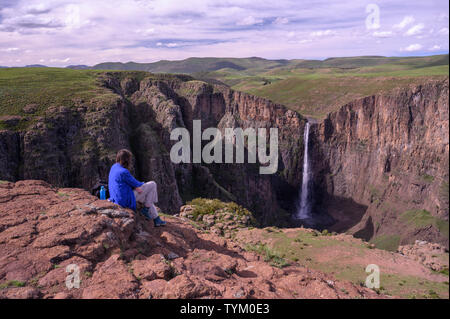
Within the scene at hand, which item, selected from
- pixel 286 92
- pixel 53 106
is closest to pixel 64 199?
pixel 53 106

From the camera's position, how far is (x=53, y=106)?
33719 mm

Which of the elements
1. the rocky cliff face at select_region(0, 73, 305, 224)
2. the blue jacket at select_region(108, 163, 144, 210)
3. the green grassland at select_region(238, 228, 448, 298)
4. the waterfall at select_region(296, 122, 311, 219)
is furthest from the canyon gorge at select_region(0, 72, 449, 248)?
the blue jacket at select_region(108, 163, 144, 210)

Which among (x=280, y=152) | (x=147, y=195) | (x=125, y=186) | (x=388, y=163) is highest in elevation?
(x=125, y=186)

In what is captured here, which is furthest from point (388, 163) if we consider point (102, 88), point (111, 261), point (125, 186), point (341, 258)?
point (111, 261)

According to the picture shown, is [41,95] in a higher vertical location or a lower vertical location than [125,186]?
higher

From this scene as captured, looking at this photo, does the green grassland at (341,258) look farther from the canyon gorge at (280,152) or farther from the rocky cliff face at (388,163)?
the rocky cliff face at (388,163)

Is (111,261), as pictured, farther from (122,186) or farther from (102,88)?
(102,88)

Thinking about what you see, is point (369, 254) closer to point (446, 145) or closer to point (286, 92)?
point (446, 145)

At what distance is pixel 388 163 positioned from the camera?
66375 millimetres

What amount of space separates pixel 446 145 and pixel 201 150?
45.5 m

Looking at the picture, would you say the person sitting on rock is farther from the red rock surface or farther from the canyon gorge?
the canyon gorge

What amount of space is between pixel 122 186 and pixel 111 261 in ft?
8.70

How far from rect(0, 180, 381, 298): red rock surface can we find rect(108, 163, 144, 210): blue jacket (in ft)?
1.33

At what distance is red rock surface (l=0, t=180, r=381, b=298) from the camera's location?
562 cm
